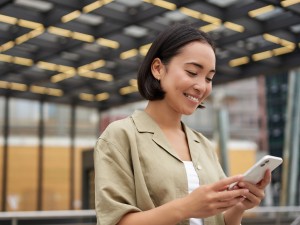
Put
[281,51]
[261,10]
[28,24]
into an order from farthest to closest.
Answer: [281,51]
[28,24]
[261,10]

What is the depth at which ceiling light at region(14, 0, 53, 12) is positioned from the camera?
38.2 feet

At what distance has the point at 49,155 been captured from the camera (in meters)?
21.6

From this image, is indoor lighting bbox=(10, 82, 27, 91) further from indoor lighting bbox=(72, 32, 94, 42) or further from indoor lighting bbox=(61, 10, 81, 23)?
indoor lighting bbox=(61, 10, 81, 23)

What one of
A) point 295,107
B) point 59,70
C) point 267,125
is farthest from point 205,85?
point 267,125

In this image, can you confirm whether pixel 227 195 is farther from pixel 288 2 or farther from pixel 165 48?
pixel 288 2

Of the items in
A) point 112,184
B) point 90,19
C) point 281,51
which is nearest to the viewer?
point 112,184

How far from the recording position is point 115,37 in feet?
47.1

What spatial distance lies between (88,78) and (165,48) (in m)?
17.1

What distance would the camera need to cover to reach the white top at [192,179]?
1.49 meters

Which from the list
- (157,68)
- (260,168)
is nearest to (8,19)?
(157,68)

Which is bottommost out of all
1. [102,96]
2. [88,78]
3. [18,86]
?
[102,96]

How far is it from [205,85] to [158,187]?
332mm

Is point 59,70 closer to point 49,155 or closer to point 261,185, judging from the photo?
point 49,155

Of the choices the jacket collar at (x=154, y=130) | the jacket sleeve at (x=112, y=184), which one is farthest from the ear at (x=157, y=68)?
the jacket sleeve at (x=112, y=184)
